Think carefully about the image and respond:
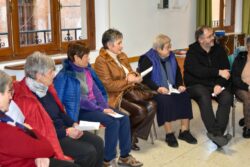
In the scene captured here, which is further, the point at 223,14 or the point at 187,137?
the point at 223,14

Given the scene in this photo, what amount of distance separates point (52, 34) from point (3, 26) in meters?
0.61

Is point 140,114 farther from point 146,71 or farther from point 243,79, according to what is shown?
point 243,79

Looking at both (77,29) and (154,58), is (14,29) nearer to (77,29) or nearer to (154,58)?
(77,29)

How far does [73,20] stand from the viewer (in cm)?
439

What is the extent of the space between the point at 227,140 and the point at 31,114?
1.98m

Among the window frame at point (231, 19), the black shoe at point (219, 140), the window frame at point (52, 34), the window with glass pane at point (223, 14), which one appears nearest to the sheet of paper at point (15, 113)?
the window frame at point (52, 34)

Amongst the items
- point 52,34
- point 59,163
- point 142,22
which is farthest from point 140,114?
point 142,22

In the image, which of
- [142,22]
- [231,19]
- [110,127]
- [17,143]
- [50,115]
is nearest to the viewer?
[17,143]

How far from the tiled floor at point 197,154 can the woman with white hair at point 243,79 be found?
21 cm

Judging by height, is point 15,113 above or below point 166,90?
above

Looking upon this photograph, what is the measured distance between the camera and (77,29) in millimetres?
4480

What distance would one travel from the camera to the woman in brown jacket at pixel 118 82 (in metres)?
3.33

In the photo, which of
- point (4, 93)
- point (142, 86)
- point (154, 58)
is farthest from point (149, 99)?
point (4, 93)

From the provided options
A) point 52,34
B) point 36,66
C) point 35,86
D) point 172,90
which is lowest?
point 172,90
